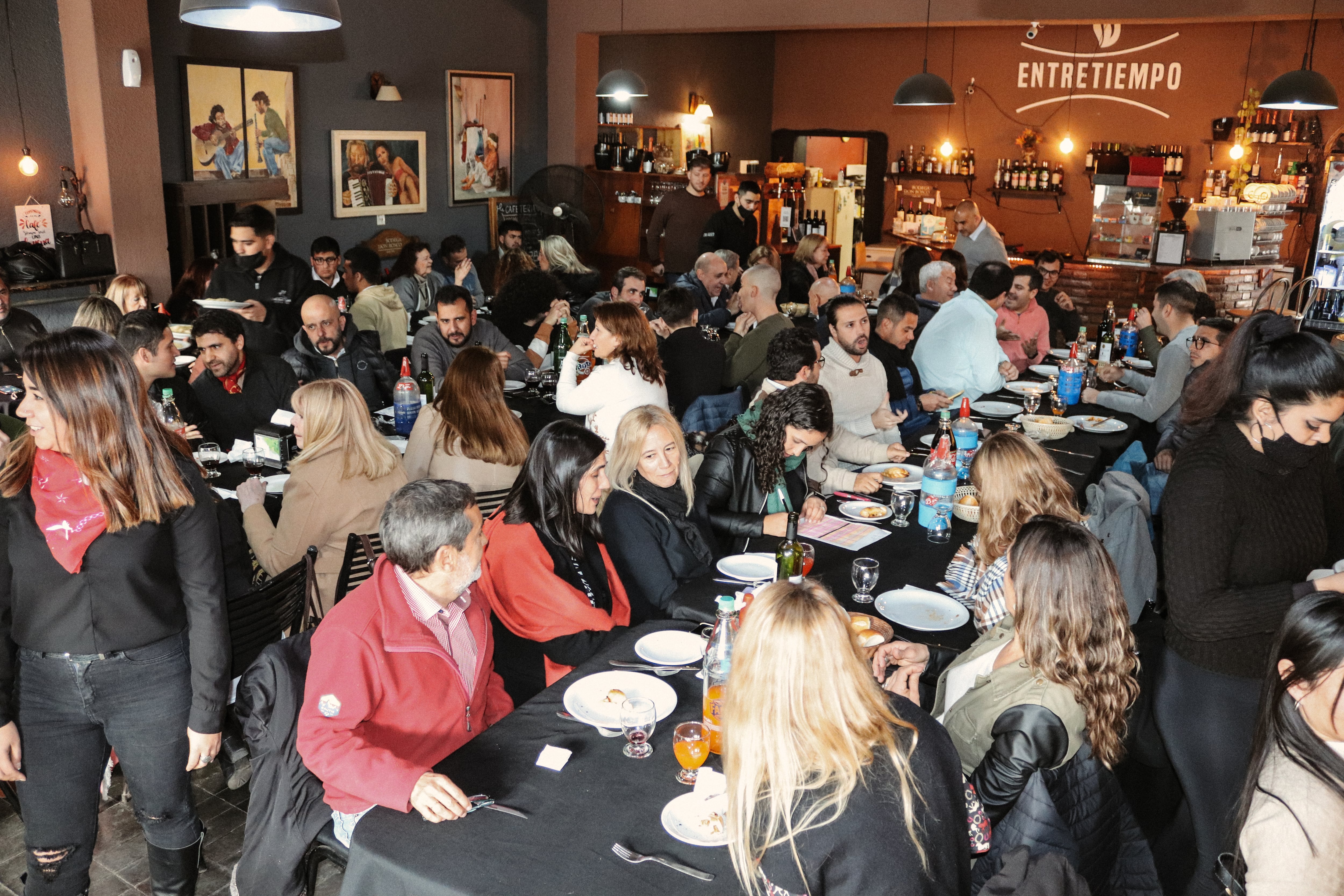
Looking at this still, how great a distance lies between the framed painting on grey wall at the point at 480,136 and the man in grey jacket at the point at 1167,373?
6.75 m

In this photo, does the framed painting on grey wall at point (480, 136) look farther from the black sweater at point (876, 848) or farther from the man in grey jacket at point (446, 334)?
the black sweater at point (876, 848)

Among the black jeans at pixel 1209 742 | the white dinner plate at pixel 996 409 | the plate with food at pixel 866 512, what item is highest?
the white dinner plate at pixel 996 409

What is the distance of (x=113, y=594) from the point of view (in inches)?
90.5

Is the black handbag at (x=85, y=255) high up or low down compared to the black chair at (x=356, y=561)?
up

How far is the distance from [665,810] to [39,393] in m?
1.61

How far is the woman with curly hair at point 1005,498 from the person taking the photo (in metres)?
2.90

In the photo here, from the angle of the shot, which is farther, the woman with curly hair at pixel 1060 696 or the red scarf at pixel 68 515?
the red scarf at pixel 68 515

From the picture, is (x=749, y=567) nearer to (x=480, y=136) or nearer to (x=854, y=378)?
(x=854, y=378)

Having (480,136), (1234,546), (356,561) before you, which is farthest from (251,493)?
(480,136)

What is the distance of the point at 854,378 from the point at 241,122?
18.9ft

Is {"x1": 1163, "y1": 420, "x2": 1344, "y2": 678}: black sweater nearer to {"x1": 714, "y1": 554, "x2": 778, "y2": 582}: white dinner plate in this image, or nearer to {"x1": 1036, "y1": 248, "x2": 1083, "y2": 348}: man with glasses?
{"x1": 714, "y1": 554, "x2": 778, "y2": 582}: white dinner plate

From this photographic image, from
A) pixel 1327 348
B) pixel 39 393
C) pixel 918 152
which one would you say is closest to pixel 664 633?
pixel 39 393

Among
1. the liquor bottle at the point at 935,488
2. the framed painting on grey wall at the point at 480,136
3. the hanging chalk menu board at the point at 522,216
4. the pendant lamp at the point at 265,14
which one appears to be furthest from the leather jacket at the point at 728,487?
the framed painting on grey wall at the point at 480,136

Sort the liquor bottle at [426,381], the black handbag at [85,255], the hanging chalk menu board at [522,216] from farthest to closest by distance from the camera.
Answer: the hanging chalk menu board at [522,216]
the black handbag at [85,255]
the liquor bottle at [426,381]
